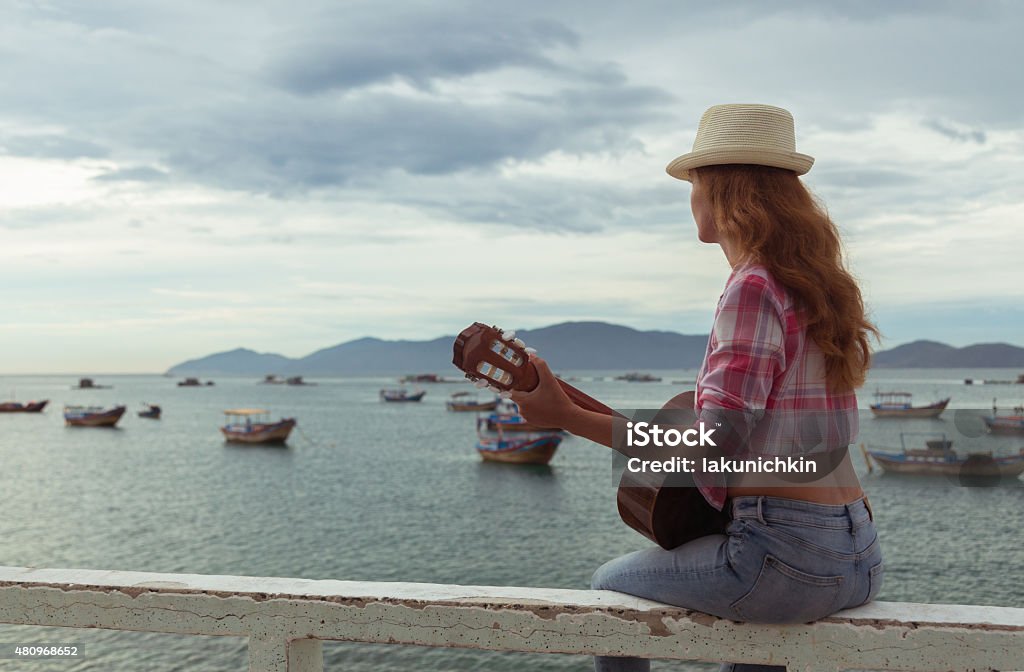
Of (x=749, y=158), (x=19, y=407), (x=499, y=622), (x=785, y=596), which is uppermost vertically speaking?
(x=749, y=158)

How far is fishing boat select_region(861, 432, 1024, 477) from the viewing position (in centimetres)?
4400

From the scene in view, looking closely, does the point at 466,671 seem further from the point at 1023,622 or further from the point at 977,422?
the point at 977,422

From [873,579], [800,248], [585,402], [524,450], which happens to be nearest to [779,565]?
[873,579]

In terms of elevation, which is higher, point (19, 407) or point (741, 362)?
point (741, 362)

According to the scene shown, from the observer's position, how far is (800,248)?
6.37 feet

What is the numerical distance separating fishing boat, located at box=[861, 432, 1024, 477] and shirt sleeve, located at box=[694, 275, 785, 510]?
46.4 metres

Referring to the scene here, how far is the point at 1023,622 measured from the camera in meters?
1.97

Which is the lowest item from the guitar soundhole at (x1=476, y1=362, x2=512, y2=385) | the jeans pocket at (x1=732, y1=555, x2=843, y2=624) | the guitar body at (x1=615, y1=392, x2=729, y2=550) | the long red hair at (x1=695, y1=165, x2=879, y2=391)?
the jeans pocket at (x1=732, y1=555, x2=843, y2=624)

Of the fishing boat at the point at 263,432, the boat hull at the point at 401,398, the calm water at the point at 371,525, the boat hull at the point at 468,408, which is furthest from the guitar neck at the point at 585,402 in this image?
the boat hull at the point at 401,398

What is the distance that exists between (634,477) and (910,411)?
92461mm

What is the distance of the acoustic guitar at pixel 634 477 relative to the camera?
195cm

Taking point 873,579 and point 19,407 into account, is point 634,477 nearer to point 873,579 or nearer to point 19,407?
point 873,579

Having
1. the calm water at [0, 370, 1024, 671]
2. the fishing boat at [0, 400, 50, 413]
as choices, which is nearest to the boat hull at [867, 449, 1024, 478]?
the calm water at [0, 370, 1024, 671]

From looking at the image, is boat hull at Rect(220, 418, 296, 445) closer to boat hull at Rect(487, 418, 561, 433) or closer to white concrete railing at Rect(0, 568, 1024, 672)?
boat hull at Rect(487, 418, 561, 433)
